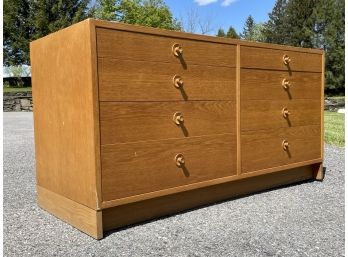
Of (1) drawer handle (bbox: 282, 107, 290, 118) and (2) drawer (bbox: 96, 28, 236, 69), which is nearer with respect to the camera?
(2) drawer (bbox: 96, 28, 236, 69)

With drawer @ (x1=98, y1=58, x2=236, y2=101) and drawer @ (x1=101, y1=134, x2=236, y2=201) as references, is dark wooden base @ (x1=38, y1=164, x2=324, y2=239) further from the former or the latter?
drawer @ (x1=98, y1=58, x2=236, y2=101)

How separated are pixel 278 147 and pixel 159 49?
4.78 ft

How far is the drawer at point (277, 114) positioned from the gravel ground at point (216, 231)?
597 millimetres

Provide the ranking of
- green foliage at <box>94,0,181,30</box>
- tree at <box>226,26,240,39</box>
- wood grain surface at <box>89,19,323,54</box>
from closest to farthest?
wood grain surface at <box>89,19,323,54</box> < green foliage at <box>94,0,181,30</box> < tree at <box>226,26,240,39</box>

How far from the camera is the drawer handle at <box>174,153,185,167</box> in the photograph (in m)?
2.88

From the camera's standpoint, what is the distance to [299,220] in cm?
288

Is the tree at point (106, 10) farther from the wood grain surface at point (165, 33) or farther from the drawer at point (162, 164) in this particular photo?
the drawer at point (162, 164)

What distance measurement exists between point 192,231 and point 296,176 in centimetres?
166

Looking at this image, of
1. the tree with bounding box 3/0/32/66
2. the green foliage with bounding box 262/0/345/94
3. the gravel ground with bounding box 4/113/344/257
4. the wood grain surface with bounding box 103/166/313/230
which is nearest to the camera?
the gravel ground with bounding box 4/113/344/257

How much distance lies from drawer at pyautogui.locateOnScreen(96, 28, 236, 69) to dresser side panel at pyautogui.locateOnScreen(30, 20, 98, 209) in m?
0.13

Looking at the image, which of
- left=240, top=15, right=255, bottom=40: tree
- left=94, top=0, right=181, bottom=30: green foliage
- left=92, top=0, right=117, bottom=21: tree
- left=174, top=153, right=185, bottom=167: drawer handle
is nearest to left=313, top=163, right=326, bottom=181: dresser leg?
left=174, top=153, right=185, bottom=167: drawer handle

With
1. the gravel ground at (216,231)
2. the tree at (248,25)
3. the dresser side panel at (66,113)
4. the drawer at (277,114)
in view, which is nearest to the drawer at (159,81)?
the dresser side panel at (66,113)

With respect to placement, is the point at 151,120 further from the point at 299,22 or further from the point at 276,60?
the point at 299,22

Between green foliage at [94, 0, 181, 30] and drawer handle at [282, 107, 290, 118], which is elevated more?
green foliage at [94, 0, 181, 30]
